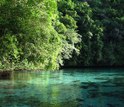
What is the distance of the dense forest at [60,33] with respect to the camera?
3259 centimetres

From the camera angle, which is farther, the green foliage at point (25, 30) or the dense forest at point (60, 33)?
the dense forest at point (60, 33)

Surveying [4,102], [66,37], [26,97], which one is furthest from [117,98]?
[66,37]

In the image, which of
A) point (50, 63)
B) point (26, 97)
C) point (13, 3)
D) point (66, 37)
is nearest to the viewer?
point (26, 97)

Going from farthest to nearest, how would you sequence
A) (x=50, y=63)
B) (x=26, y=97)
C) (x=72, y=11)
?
1. (x=72, y=11)
2. (x=50, y=63)
3. (x=26, y=97)

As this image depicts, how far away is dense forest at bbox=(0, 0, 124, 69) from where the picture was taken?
3259 cm

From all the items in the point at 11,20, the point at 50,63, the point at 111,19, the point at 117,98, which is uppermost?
the point at 111,19

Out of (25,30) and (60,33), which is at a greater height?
(60,33)

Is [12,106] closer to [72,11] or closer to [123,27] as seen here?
[72,11]

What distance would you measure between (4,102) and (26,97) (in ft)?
8.83

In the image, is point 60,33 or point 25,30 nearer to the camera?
point 25,30

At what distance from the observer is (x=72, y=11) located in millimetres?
73938

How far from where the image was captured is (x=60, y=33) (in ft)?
201

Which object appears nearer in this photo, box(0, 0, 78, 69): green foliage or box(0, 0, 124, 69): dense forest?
box(0, 0, 78, 69): green foliage

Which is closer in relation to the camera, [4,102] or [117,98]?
[4,102]
